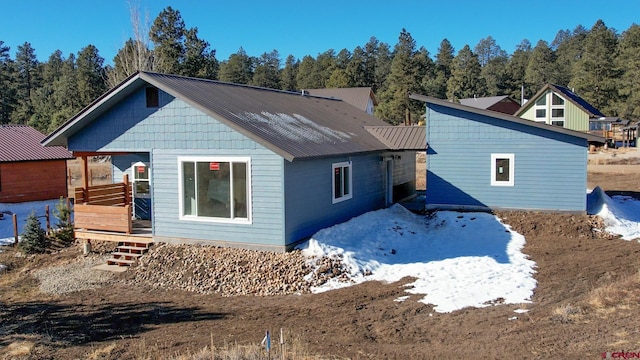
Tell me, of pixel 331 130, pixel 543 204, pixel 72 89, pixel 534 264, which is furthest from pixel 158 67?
pixel 534 264

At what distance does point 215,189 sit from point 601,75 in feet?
183

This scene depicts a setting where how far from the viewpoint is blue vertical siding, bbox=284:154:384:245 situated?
42.8 feet

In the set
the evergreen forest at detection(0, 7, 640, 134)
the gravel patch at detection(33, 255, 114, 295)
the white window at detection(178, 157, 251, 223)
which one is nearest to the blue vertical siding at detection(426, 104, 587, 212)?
the white window at detection(178, 157, 251, 223)

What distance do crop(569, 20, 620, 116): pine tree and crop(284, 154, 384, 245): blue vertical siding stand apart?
159 ft

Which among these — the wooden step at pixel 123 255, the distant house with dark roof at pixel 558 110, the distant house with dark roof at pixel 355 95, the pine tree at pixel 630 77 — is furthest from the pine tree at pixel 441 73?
the wooden step at pixel 123 255

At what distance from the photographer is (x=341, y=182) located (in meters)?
15.8

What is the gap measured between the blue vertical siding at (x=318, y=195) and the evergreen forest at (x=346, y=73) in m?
27.3

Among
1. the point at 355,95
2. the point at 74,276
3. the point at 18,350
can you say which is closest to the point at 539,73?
the point at 355,95

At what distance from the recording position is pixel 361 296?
36.0 feet

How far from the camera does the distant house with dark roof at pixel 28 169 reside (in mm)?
24125

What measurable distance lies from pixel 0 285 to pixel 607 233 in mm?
16535

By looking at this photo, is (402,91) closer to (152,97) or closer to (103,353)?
(152,97)

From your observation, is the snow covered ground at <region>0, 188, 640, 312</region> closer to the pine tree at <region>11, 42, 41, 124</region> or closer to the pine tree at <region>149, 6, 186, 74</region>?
the pine tree at <region>149, 6, 186, 74</region>

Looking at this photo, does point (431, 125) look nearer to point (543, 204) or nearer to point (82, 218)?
point (543, 204)
